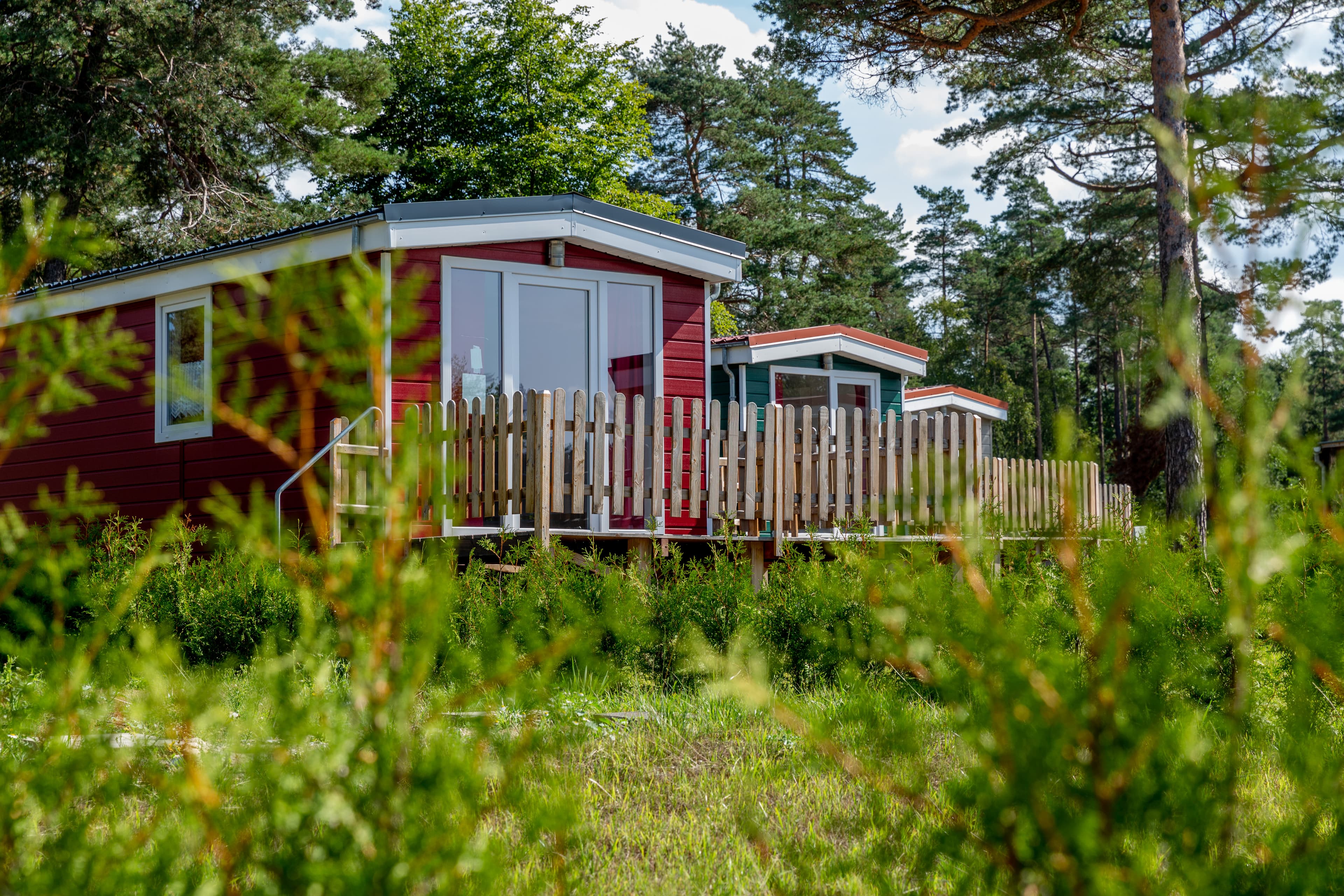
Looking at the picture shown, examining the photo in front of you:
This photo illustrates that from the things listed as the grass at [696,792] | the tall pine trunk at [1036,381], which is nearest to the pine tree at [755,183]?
the tall pine trunk at [1036,381]

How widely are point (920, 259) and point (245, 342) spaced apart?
2138 inches

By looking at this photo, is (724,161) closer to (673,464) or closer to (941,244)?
(941,244)

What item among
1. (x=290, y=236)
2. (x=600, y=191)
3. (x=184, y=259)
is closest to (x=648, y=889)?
(x=290, y=236)

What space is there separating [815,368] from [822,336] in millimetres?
654

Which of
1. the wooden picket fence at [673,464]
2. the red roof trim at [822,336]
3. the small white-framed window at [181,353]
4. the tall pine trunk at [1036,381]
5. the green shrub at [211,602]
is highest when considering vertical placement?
the tall pine trunk at [1036,381]

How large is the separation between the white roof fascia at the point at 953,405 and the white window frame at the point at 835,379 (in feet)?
4.50

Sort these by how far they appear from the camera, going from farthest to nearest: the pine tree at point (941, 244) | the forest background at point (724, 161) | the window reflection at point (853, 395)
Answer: the pine tree at point (941, 244), the window reflection at point (853, 395), the forest background at point (724, 161)

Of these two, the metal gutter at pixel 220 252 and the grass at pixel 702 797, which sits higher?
the metal gutter at pixel 220 252

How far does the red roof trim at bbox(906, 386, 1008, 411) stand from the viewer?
21.4 m

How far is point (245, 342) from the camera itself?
1.49 meters

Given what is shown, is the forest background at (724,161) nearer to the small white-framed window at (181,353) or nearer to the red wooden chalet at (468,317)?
the red wooden chalet at (468,317)

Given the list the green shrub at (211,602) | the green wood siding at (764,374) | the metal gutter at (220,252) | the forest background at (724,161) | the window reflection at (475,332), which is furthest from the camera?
the green wood siding at (764,374)

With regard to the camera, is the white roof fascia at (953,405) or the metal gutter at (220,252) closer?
the metal gutter at (220,252)

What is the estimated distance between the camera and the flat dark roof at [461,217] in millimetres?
10102
